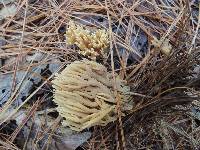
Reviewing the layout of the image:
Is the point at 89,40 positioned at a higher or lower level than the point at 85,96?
higher

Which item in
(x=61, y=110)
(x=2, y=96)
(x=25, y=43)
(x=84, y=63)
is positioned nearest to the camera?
(x=61, y=110)

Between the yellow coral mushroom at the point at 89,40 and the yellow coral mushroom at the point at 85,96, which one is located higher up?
the yellow coral mushroom at the point at 89,40

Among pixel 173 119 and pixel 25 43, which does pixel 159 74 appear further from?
pixel 25 43

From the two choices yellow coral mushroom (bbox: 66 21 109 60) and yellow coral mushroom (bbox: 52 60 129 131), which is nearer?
yellow coral mushroom (bbox: 52 60 129 131)

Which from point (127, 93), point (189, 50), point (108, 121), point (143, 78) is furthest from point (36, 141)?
point (189, 50)

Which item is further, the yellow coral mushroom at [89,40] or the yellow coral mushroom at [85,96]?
the yellow coral mushroom at [89,40]
